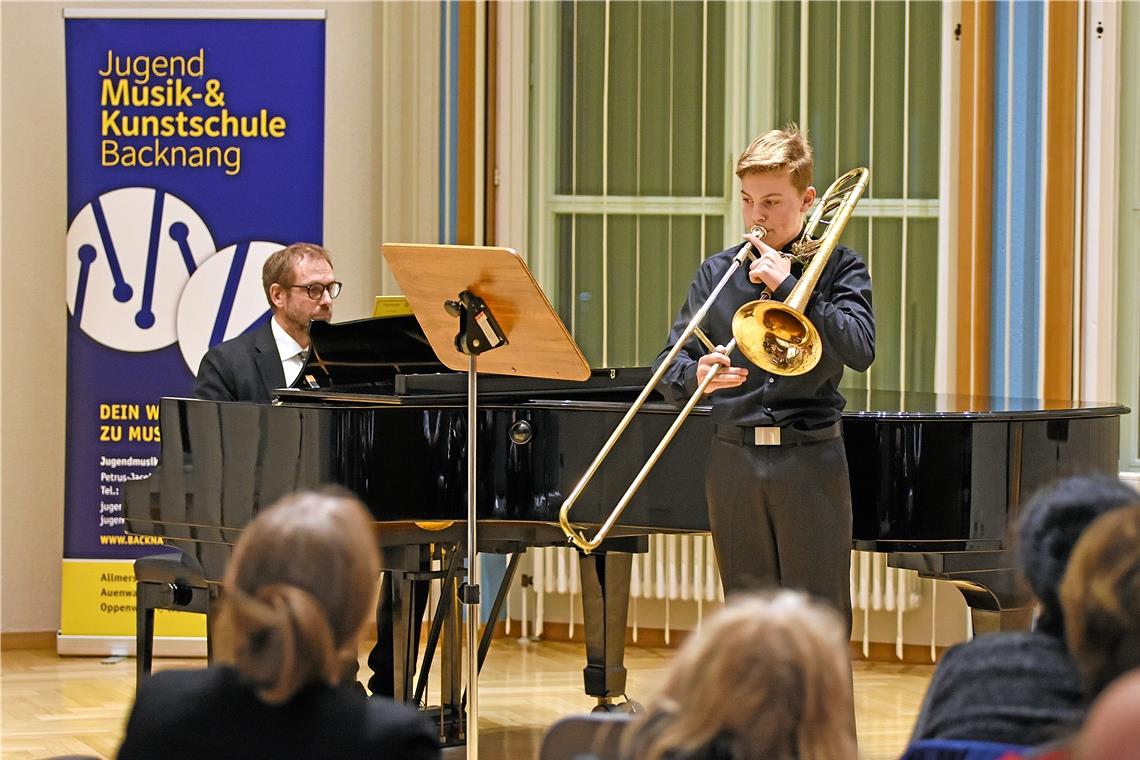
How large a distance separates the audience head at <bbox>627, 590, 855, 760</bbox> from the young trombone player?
63.7 inches

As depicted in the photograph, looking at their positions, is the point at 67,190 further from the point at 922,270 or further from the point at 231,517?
the point at 922,270

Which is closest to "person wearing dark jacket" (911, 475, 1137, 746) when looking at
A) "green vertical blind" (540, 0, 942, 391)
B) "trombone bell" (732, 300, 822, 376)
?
"trombone bell" (732, 300, 822, 376)

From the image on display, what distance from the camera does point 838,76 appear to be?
18.6ft

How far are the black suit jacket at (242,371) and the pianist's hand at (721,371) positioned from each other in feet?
5.61

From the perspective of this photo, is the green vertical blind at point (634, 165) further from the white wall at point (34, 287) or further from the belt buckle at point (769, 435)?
the belt buckle at point (769, 435)

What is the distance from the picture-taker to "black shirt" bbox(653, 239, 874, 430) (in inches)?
119

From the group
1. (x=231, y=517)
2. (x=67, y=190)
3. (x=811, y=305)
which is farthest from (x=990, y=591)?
(x=67, y=190)

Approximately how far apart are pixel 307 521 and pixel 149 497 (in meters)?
2.50

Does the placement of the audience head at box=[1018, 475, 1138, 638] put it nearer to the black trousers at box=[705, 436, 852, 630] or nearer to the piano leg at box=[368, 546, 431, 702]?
the black trousers at box=[705, 436, 852, 630]

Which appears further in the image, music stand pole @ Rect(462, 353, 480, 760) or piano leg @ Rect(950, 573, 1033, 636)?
piano leg @ Rect(950, 573, 1033, 636)

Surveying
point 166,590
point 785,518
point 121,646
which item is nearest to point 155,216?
point 121,646

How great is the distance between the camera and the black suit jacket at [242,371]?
4.30 meters

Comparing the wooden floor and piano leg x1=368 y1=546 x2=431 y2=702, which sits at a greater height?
piano leg x1=368 y1=546 x2=431 y2=702

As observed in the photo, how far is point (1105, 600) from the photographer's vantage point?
4.91ft
